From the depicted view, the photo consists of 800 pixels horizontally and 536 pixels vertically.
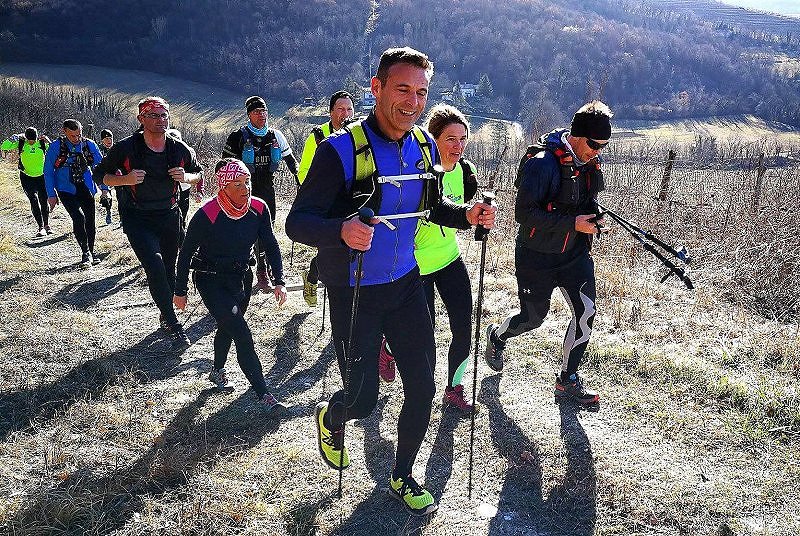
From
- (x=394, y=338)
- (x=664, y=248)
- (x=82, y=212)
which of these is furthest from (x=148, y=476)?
(x=82, y=212)

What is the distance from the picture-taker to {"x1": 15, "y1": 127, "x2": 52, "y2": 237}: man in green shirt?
1031cm

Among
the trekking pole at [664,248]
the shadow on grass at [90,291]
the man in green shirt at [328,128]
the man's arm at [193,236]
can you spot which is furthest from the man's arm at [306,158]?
the shadow on grass at [90,291]

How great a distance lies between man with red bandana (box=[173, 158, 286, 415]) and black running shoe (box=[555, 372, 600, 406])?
220 cm

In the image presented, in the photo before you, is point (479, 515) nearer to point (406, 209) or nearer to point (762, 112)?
point (406, 209)

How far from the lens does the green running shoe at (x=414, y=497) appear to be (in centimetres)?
322

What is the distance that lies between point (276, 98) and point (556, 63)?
173 feet

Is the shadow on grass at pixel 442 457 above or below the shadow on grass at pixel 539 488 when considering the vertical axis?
below

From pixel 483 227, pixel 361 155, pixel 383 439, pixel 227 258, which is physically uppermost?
pixel 361 155

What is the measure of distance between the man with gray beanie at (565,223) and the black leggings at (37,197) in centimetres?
948

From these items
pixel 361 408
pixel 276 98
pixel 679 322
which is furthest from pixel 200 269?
pixel 276 98

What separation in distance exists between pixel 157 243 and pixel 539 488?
4040 mm

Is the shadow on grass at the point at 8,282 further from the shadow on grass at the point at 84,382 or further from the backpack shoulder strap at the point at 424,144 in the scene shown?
Answer: the backpack shoulder strap at the point at 424,144

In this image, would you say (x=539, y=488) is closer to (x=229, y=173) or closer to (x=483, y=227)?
(x=483, y=227)

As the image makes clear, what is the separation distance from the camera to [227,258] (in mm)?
4371
